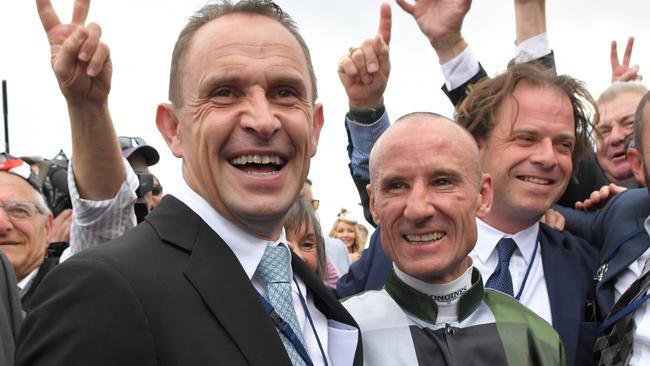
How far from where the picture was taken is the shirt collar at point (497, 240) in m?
3.28

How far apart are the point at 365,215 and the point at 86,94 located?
1536mm

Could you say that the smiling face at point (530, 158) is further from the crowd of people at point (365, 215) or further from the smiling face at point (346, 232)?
the smiling face at point (346, 232)

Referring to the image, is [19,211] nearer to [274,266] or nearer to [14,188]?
[14,188]

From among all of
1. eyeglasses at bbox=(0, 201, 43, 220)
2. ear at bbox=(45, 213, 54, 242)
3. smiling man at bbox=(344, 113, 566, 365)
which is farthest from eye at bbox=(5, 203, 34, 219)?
smiling man at bbox=(344, 113, 566, 365)

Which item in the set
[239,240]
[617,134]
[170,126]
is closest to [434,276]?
[239,240]

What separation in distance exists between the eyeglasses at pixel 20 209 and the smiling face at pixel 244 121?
235 centimetres

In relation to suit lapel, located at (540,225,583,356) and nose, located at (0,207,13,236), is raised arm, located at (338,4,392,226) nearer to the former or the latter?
suit lapel, located at (540,225,583,356)

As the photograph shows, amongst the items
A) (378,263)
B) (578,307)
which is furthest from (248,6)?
(578,307)

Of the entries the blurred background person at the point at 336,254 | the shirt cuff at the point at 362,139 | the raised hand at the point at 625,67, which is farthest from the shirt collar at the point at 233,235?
the raised hand at the point at 625,67

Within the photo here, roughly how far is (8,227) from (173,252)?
8.48 ft

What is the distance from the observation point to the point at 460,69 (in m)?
4.00

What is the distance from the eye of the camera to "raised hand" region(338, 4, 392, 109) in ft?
10.7

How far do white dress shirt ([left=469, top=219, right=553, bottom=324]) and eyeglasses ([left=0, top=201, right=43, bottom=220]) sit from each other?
2.52 metres

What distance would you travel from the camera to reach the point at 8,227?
4168 millimetres
